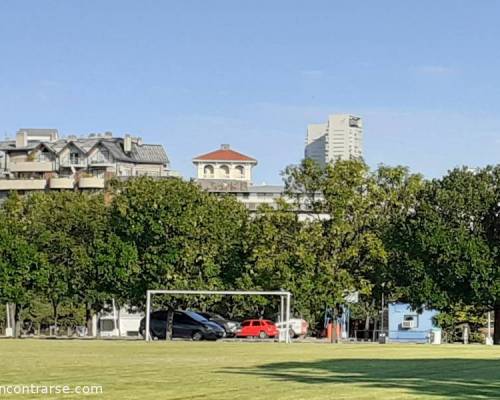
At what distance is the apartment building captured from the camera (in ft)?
530

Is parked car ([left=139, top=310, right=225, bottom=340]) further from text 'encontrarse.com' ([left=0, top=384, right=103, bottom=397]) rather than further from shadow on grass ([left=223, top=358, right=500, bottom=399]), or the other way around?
text 'encontrarse.com' ([left=0, top=384, right=103, bottom=397])

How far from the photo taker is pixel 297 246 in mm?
70188

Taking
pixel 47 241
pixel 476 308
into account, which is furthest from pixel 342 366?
pixel 47 241

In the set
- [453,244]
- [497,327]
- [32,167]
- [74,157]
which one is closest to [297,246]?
[453,244]

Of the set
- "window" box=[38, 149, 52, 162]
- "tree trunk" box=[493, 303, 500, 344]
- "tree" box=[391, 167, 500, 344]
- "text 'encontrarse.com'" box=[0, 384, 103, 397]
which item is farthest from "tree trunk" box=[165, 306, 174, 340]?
"window" box=[38, 149, 52, 162]

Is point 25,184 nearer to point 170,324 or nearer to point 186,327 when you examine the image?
point 170,324

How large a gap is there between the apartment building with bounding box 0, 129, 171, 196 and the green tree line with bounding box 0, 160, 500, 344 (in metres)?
82.5

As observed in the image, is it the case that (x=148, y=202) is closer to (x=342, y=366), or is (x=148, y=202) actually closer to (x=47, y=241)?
(x=47, y=241)

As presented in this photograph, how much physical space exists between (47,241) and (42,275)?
3536 mm

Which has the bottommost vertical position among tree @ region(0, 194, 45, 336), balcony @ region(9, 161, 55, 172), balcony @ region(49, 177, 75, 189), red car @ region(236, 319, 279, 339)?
red car @ region(236, 319, 279, 339)

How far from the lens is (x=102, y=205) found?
8294 cm

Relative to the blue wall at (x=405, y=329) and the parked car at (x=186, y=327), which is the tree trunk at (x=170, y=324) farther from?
the blue wall at (x=405, y=329)

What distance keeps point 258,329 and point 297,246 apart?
9.54m

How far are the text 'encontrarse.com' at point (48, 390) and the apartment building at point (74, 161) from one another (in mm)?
139713
